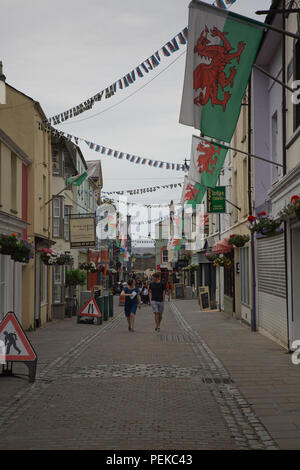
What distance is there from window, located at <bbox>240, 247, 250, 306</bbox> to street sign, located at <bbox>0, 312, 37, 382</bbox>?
11.7m

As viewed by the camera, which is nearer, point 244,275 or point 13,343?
point 13,343

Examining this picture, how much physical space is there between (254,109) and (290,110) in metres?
4.93

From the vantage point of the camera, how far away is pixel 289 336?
41.5 feet

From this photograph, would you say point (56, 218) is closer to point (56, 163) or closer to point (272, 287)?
point (56, 163)

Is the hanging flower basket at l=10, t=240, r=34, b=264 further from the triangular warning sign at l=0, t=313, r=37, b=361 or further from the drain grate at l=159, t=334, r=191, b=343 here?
the drain grate at l=159, t=334, r=191, b=343

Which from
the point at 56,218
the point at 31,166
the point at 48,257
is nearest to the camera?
the point at 31,166

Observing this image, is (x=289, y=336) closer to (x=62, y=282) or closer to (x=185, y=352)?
(x=185, y=352)

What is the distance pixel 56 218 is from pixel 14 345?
892 inches

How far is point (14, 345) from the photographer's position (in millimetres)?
9336

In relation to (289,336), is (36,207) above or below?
above

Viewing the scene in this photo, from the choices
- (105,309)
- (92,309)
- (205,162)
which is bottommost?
(105,309)

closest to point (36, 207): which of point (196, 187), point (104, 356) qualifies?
point (196, 187)

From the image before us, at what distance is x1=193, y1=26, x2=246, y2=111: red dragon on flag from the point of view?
30.3 feet

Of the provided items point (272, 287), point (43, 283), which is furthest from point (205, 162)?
point (43, 283)
